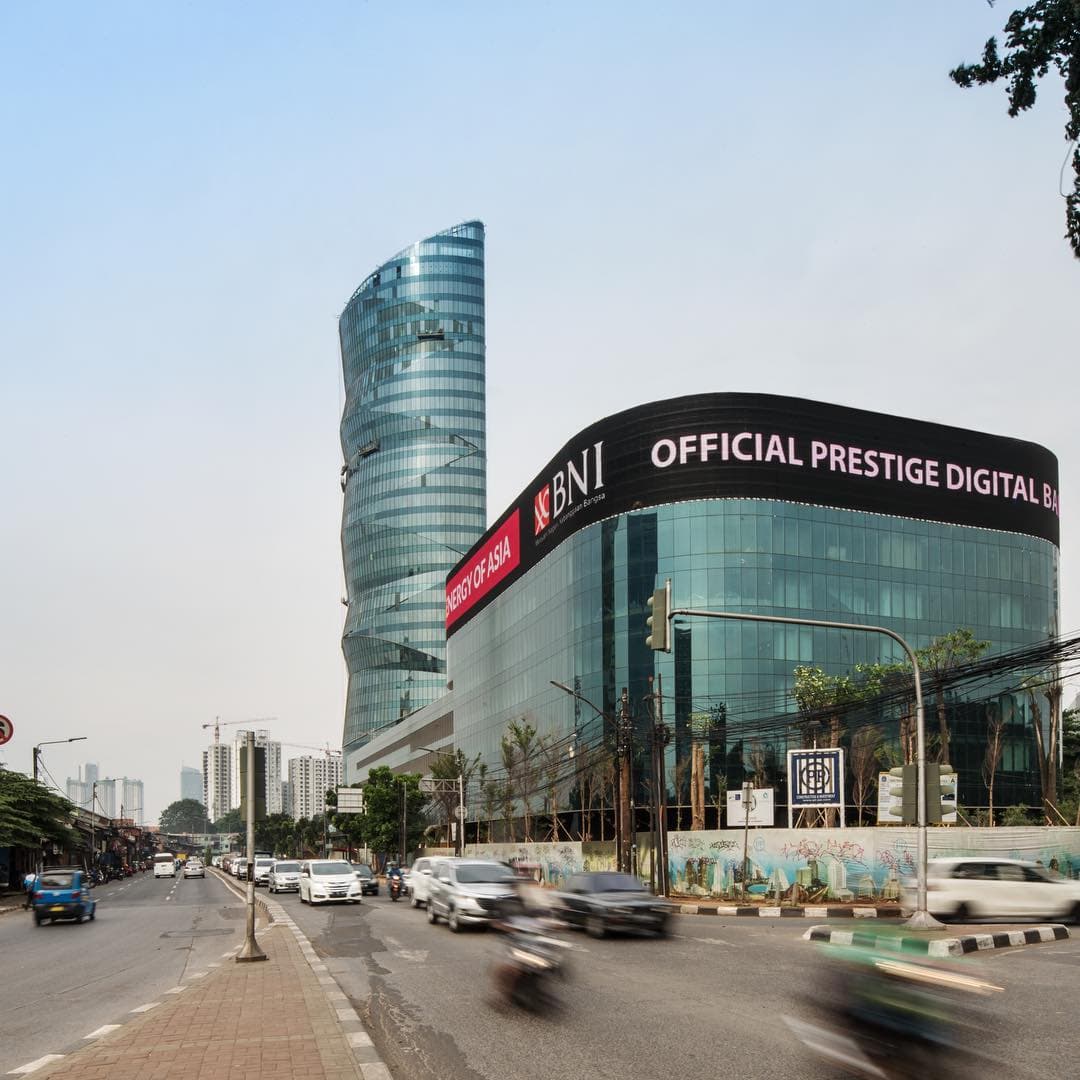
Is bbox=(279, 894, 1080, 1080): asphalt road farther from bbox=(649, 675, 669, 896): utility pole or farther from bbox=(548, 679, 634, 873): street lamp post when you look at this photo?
bbox=(548, 679, 634, 873): street lamp post

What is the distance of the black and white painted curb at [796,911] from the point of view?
30.1 m

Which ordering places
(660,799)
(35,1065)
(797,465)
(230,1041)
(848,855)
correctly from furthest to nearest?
(797,465), (660,799), (848,855), (230,1041), (35,1065)

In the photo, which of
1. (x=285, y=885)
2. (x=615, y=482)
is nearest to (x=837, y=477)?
(x=615, y=482)

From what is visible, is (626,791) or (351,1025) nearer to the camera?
(351,1025)

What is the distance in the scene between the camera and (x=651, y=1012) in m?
12.9

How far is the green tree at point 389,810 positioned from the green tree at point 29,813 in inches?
1392

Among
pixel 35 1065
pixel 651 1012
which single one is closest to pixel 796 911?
pixel 651 1012

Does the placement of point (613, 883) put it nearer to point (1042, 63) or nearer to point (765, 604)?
point (1042, 63)

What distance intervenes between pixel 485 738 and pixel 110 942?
2873 inches

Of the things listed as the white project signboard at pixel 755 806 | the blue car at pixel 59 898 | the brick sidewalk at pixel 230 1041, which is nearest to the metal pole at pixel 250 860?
the brick sidewalk at pixel 230 1041

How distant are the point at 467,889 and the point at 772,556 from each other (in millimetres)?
47179

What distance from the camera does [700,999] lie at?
1384cm

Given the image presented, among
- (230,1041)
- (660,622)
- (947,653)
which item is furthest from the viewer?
(947,653)

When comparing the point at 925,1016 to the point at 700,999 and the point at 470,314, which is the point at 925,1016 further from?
the point at 470,314
